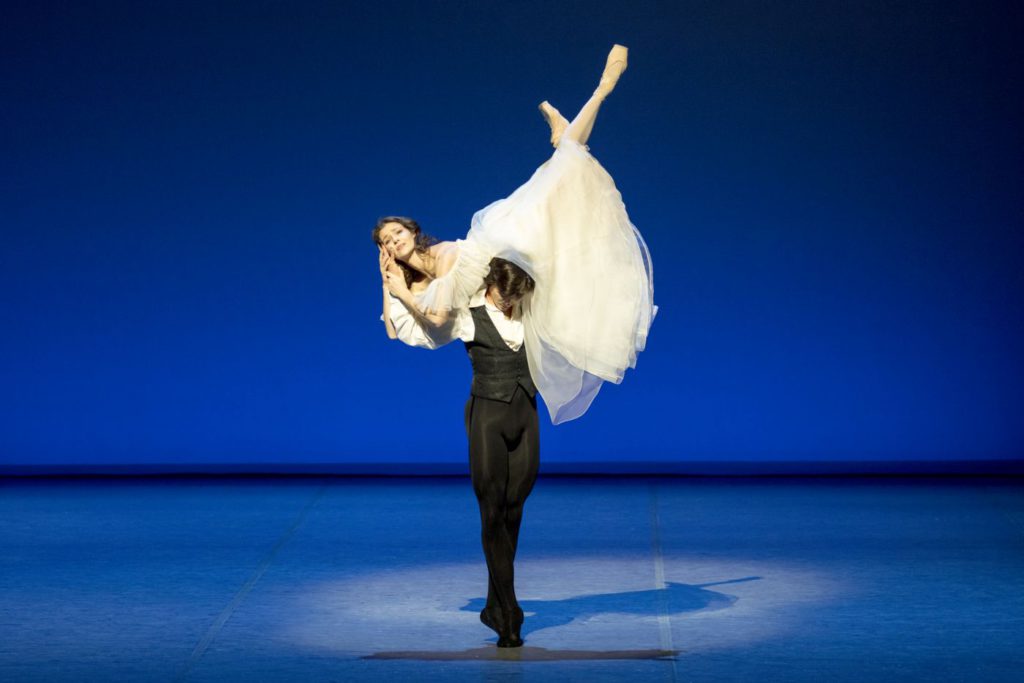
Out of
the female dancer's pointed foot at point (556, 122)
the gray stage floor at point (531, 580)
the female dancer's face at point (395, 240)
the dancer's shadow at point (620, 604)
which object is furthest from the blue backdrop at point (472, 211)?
the female dancer's face at point (395, 240)

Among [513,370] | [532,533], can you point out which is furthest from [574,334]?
[532,533]

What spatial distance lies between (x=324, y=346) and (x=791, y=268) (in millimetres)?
2576

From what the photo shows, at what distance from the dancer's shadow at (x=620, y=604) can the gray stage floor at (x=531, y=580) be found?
2cm

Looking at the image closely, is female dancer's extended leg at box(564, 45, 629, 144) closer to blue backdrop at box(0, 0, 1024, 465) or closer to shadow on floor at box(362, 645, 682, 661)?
shadow on floor at box(362, 645, 682, 661)

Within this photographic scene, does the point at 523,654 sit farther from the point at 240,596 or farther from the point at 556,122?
the point at 556,122

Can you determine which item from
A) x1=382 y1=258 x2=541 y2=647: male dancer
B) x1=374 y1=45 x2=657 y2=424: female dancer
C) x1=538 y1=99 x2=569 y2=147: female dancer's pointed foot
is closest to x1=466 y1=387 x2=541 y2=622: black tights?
x1=382 y1=258 x2=541 y2=647: male dancer

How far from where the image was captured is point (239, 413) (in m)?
8.67

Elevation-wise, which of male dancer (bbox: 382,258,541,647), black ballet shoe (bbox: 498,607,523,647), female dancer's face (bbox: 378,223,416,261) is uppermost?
female dancer's face (bbox: 378,223,416,261)

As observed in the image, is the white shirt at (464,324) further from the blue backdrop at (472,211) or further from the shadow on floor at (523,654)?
the blue backdrop at (472,211)

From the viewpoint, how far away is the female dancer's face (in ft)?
15.4

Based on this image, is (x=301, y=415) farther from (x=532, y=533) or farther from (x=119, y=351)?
(x=532, y=533)

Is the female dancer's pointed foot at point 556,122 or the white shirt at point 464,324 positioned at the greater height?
the female dancer's pointed foot at point 556,122

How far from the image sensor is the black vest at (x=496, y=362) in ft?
15.8

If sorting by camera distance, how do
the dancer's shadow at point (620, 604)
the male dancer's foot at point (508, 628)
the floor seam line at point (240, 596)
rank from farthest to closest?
the dancer's shadow at point (620, 604), the male dancer's foot at point (508, 628), the floor seam line at point (240, 596)
